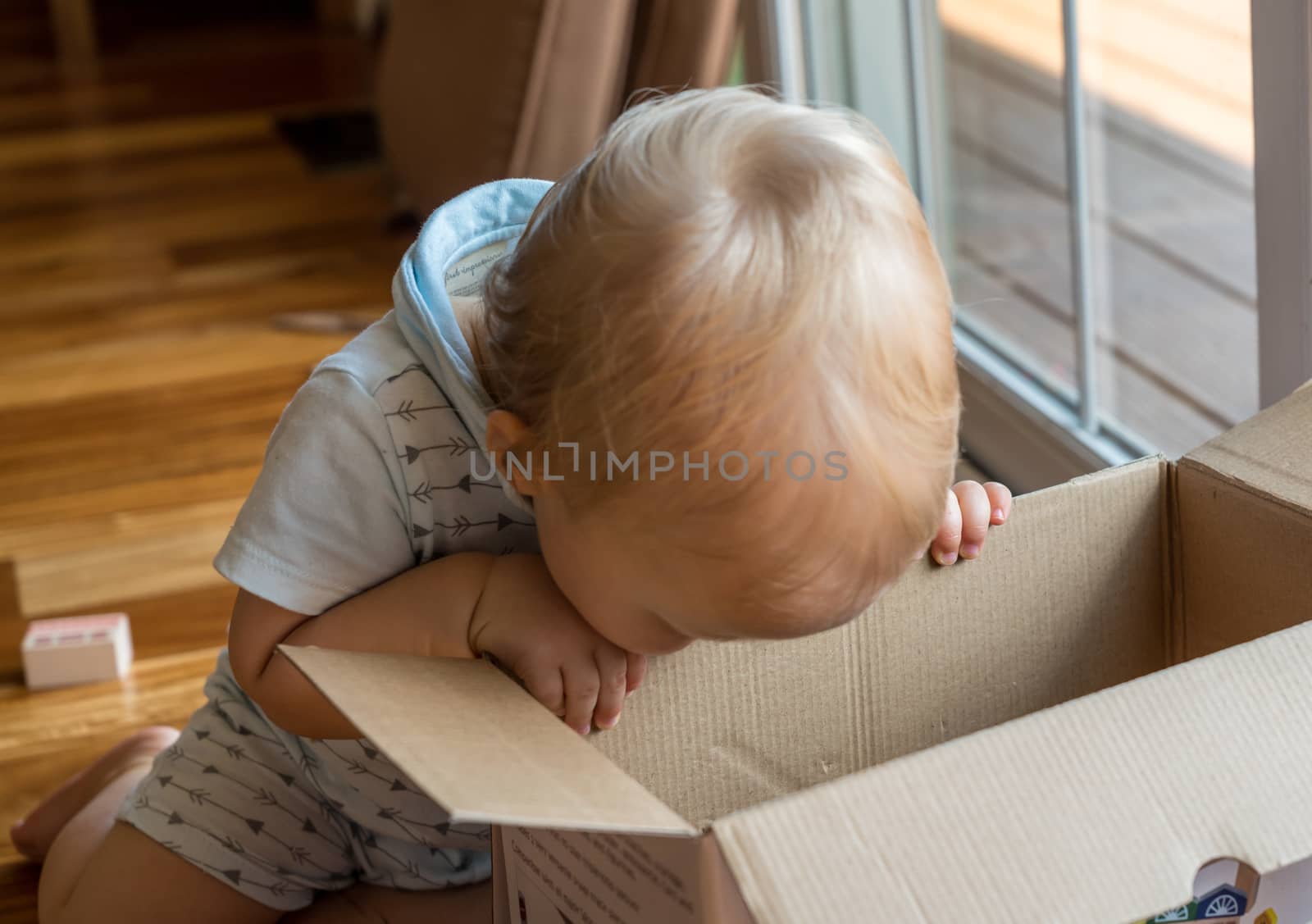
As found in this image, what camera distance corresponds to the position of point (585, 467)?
1.75 ft

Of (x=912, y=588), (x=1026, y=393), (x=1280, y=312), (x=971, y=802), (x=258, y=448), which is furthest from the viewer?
(x=258, y=448)

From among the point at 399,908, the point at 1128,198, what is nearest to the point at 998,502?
the point at 399,908

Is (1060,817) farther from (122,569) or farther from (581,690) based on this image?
(122,569)

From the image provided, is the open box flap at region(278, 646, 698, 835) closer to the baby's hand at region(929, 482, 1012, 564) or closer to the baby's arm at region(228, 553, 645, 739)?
the baby's arm at region(228, 553, 645, 739)

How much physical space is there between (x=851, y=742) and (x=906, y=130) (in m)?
0.94

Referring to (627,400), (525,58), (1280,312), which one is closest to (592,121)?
(525,58)

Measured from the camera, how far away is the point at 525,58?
1573 millimetres

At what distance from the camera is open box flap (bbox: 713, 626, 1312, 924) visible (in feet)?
1.43

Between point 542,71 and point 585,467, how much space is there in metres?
1.12

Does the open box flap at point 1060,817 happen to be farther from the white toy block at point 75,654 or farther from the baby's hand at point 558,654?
the white toy block at point 75,654

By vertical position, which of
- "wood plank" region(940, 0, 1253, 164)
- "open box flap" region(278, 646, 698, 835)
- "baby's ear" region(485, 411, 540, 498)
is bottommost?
"wood plank" region(940, 0, 1253, 164)

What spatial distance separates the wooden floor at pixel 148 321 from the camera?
3.76ft

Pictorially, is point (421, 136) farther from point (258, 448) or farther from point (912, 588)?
point (912, 588)

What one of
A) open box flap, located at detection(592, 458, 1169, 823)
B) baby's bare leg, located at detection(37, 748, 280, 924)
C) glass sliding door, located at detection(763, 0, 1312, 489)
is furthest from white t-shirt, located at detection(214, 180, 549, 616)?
glass sliding door, located at detection(763, 0, 1312, 489)
